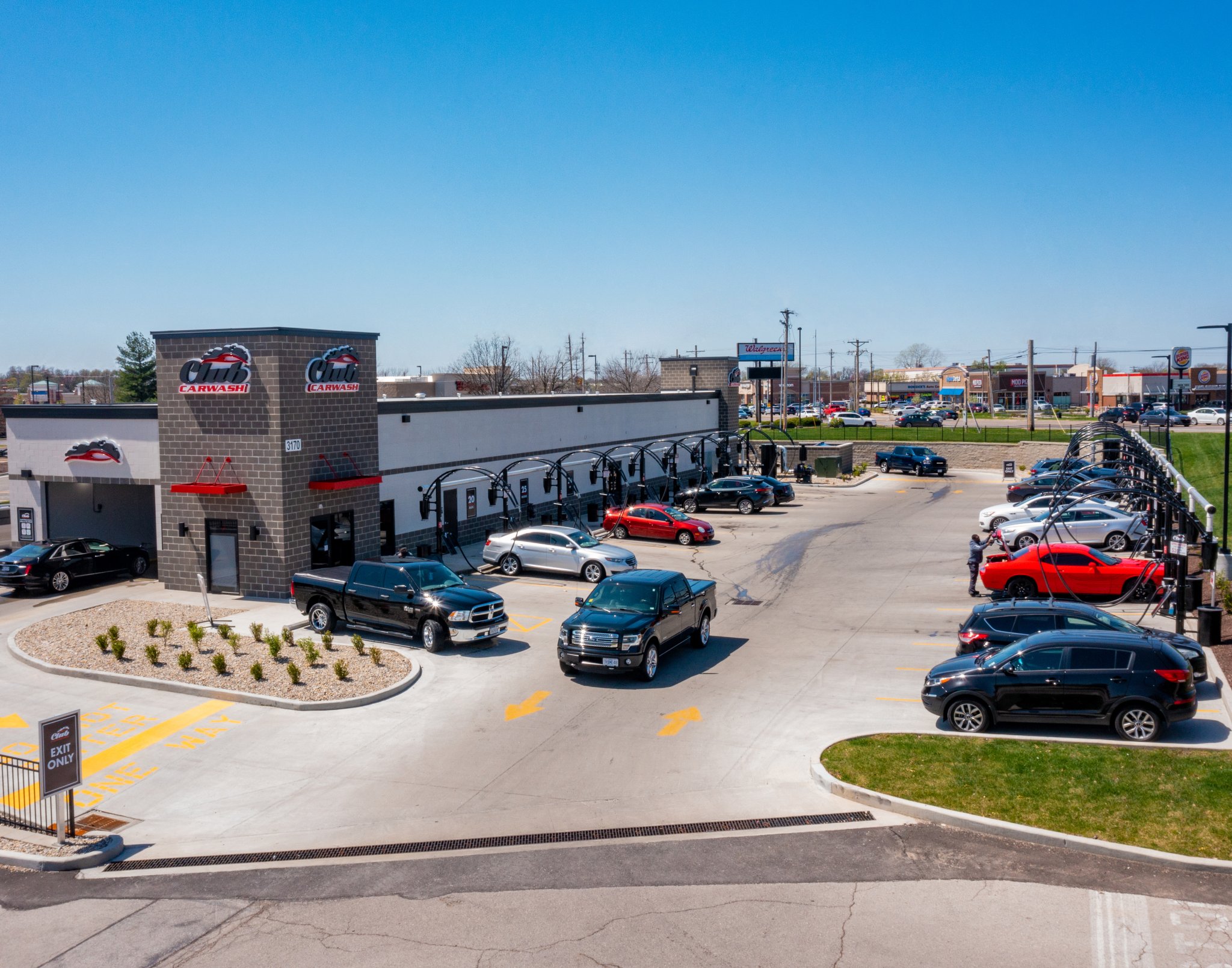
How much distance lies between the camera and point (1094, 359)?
12788cm

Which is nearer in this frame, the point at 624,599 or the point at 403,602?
the point at 624,599

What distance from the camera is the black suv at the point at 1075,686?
14.9 m

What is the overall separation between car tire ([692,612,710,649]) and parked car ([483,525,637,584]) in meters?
7.03

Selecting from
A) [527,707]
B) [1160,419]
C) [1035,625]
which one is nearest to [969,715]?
[1035,625]

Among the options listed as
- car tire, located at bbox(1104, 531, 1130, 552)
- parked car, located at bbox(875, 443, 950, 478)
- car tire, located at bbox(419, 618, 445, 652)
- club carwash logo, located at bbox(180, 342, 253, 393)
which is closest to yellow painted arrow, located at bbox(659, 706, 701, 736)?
car tire, located at bbox(419, 618, 445, 652)

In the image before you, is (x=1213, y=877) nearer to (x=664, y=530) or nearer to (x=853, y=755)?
(x=853, y=755)

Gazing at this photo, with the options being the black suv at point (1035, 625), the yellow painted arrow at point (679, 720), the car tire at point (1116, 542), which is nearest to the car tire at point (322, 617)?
the yellow painted arrow at point (679, 720)

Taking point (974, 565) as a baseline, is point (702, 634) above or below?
below

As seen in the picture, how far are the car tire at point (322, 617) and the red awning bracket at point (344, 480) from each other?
15.5 feet

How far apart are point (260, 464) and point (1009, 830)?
2014cm

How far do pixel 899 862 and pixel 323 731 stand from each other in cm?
953

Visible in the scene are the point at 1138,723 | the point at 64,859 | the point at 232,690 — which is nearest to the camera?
the point at 64,859

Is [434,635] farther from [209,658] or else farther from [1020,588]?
[1020,588]

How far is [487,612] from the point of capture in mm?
21219
